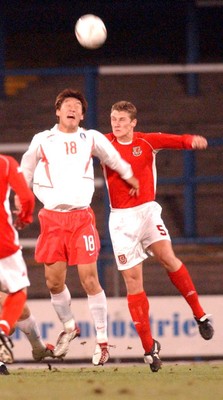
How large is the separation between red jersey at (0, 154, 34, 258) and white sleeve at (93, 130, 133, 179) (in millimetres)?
1376

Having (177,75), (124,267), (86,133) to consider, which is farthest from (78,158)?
(177,75)

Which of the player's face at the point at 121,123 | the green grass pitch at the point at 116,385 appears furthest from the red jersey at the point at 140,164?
the green grass pitch at the point at 116,385

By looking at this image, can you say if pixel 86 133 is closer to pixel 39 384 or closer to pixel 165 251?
pixel 165 251

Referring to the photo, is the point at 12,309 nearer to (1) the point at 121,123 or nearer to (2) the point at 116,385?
(2) the point at 116,385

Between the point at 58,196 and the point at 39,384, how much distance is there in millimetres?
1440

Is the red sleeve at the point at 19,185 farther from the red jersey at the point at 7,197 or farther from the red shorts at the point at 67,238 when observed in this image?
the red shorts at the point at 67,238

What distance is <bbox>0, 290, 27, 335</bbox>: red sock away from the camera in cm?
754

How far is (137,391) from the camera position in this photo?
23.5 feet

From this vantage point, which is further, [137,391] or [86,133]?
[86,133]

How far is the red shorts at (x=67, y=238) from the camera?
8.73 metres

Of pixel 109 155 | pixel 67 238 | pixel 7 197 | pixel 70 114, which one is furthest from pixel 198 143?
pixel 7 197

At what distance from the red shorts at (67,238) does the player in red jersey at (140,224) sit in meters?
0.42

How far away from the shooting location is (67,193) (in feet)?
28.6

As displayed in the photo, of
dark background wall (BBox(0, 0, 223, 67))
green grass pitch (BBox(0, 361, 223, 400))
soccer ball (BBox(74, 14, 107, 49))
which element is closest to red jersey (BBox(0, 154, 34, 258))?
green grass pitch (BBox(0, 361, 223, 400))
